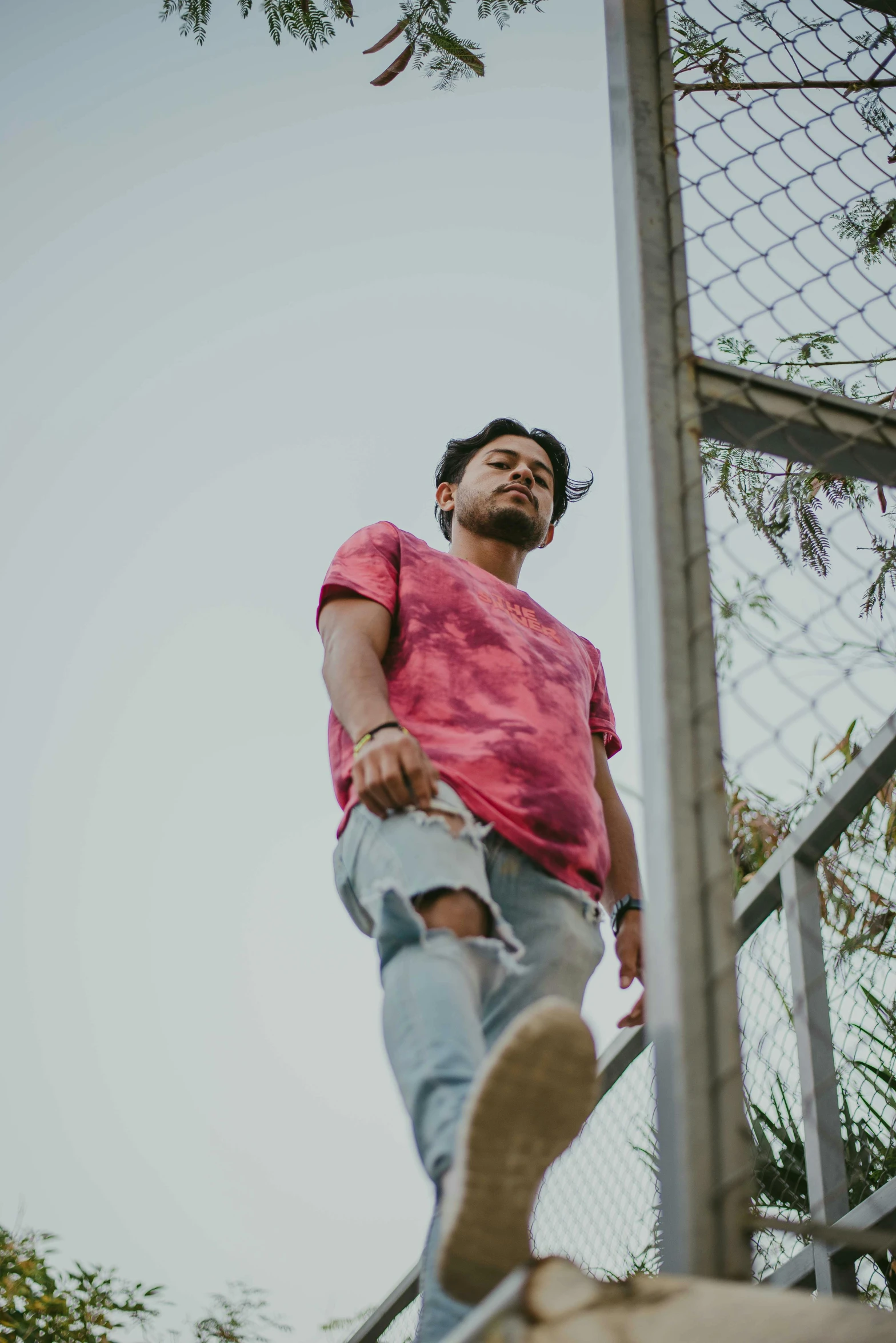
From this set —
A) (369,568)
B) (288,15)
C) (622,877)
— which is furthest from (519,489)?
(288,15)

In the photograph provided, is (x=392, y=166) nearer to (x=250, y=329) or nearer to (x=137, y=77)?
(x=137, y=77)

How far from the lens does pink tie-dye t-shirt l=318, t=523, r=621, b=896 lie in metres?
2.05

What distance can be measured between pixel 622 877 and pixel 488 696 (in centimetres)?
61

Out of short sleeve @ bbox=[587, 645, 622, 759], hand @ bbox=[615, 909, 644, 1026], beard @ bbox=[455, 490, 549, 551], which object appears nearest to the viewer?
hand @ bbox=[615, 909, 644, 1026]

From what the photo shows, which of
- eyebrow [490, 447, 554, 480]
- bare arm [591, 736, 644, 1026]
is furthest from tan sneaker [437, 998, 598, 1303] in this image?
eyebrow [490, 447, 554, 480]

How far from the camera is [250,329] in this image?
1816 cm

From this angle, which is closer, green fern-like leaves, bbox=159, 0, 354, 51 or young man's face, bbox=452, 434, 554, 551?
young man's face, bbox=452, 434, 554, 551

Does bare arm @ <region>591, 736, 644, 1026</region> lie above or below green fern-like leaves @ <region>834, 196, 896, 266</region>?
below

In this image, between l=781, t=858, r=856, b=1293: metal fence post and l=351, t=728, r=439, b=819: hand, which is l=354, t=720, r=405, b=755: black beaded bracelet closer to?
l=351, t=728, r=439, b=819: hand

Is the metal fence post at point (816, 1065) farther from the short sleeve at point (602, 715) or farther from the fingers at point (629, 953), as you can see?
the short sleeve at point (602, 715)

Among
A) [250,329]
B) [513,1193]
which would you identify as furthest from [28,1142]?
[250,329]

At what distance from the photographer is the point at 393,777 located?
6.14 ft

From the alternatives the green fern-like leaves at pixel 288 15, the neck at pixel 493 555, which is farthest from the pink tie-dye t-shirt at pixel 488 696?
the green fern-like leaves at pixel 288 15

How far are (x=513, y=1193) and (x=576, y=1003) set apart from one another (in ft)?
2.59
